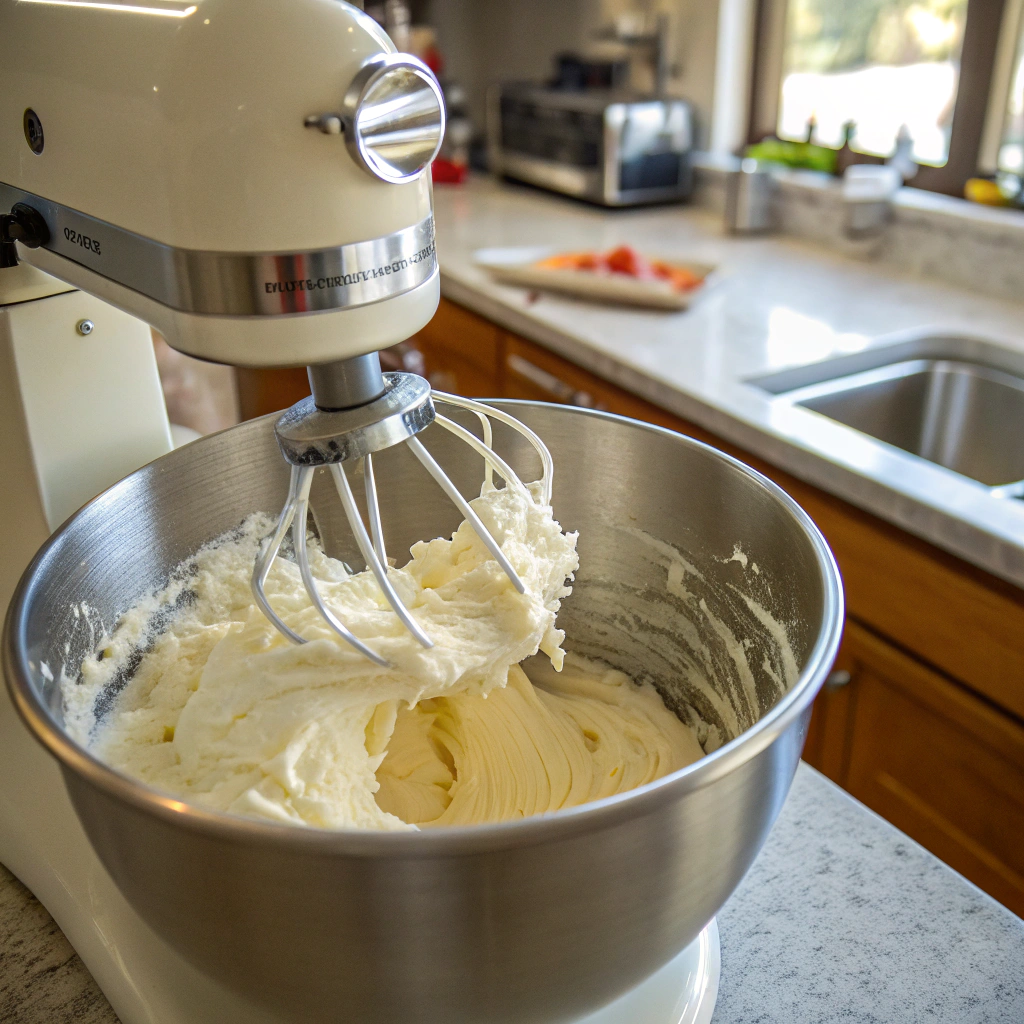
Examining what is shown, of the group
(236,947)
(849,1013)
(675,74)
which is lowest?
(849,1013)

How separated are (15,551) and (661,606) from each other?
42 centimetres

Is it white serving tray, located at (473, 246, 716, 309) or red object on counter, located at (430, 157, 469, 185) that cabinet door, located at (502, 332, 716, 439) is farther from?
red object on counter, located at (430, 157, 469, 185)

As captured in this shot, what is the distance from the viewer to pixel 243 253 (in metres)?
0.37

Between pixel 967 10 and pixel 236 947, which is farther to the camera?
pixel 967 10

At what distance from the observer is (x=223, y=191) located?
360 mm

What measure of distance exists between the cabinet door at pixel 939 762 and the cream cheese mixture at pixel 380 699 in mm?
511

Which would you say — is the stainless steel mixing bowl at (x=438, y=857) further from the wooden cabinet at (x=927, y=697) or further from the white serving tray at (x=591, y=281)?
the white serving tray at (x=591, y=281)

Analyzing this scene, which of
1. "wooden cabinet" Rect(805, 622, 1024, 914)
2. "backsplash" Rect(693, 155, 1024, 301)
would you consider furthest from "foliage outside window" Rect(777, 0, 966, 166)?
"wooden cabinet" Rect(805, 622, 1024, 914)

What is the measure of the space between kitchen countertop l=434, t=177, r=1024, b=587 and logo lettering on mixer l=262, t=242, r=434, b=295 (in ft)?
2.39

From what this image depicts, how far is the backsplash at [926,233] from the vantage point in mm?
1590

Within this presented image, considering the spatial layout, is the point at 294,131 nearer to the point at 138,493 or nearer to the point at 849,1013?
the point at 138,493

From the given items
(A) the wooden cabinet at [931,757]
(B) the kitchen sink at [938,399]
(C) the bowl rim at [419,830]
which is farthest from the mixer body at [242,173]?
(B) the kitchen sink at [938,399]

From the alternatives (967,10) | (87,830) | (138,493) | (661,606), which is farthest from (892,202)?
(87,830)

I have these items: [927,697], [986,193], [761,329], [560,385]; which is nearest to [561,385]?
[560,385]
